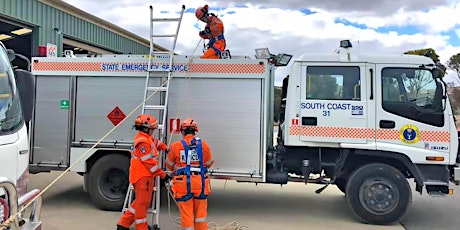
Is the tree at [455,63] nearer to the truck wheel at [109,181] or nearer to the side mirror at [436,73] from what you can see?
the side mirror at [436,73]

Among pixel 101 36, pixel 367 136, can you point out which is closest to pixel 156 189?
pixel 367 136

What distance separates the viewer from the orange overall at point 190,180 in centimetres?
519

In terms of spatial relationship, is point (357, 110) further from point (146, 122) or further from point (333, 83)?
point (146, 122)

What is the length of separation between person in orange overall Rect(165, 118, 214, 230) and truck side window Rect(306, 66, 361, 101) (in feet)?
6.70

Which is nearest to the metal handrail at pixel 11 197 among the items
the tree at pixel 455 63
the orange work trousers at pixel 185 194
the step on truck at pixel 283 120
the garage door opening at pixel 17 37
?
the orange work trousers at pixel 185 194

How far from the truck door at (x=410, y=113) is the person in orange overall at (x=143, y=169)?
3.23 metres

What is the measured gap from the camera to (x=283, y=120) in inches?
273

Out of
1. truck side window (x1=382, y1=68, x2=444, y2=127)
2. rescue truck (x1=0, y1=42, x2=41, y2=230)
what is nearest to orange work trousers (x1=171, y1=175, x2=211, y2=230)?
rescue truck (x1=0, y1=42, x2=41, y2=230)

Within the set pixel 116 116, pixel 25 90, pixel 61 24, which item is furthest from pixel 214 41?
pixel 61 24

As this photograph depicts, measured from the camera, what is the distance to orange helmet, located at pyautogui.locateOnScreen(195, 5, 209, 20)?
23.5 ft

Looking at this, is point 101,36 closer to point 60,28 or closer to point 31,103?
point 60,28

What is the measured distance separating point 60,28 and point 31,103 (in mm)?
10920

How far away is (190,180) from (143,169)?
662 mm

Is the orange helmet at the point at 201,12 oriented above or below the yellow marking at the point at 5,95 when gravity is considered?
above
